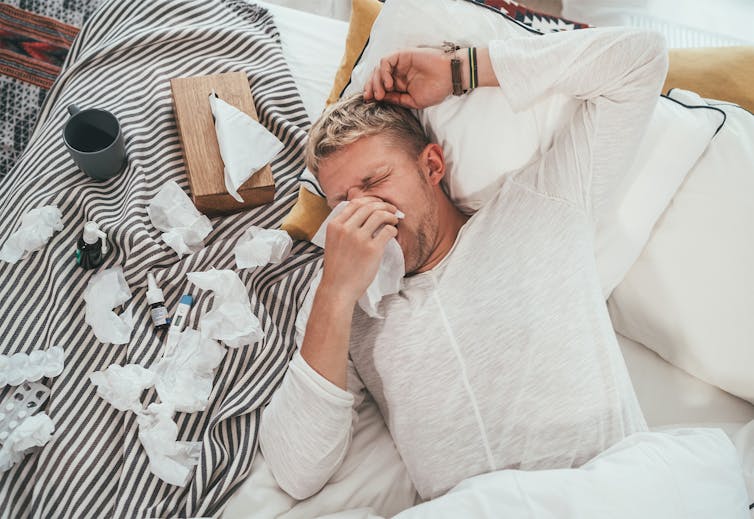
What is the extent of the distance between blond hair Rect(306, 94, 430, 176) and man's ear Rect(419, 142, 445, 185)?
0.02m

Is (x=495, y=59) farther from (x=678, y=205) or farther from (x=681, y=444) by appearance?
(x=681, y=444)

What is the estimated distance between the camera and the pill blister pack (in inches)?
55.3

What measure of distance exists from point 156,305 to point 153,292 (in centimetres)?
4

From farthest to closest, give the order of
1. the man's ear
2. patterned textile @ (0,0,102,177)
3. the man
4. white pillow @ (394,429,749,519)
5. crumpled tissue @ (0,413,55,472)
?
1. patterned textile @ (0,0,102,177)
2. the man's ear
3. crumpled tissue @ (0,413,55,472)
4. the man
5. white pillow @ (394,429,749,519)

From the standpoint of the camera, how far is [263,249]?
5.30ft

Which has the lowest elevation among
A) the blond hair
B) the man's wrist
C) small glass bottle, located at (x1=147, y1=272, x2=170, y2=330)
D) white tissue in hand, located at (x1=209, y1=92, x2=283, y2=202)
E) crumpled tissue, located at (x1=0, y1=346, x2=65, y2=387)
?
crumpled tissue, located at (x1=0, y1=346, x2=65, y2=387)

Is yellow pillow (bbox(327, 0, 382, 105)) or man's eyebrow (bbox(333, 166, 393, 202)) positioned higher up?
yellow pillow (bbox(327, 0, 382, 105))

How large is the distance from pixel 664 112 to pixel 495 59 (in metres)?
0.47

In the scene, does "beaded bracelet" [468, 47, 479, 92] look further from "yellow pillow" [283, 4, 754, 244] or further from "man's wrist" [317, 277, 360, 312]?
"man's wrist" [317, 277, 360, 312]

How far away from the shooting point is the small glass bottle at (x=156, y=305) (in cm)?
156

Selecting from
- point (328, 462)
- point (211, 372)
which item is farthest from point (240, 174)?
point (328, 462)

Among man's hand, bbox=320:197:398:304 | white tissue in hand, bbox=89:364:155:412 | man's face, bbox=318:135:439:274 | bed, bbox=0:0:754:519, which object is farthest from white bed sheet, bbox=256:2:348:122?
white tissue in hand, bbox=89:364:155:412

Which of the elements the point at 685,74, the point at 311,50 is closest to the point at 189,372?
the point at 311,50

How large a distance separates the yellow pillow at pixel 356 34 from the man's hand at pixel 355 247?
0.55m
